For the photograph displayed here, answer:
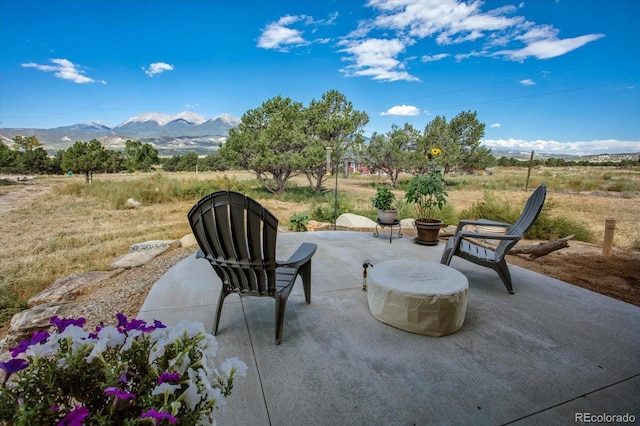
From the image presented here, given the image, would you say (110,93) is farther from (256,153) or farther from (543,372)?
(543,372)

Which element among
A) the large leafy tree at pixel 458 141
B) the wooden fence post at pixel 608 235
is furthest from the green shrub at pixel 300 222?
the large leafy tree at pixel 458 141

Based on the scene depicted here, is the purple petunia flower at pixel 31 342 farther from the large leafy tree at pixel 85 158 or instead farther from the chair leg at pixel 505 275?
the large leafy tree at pixel 85 158

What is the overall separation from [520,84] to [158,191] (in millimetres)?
24056

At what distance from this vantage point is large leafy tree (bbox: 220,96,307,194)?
13336 millimetres

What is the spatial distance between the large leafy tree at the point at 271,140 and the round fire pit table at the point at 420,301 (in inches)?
442

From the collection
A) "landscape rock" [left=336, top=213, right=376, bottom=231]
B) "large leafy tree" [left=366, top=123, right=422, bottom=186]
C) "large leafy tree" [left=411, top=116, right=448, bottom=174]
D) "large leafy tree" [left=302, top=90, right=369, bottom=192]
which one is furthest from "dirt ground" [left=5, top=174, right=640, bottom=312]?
"large leafy tree" [left=366, top=123, right=422, bottom=186]

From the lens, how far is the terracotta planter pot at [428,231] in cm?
424

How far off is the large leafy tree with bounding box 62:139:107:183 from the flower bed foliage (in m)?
20.9

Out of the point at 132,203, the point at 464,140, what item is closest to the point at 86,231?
the point at 132,203

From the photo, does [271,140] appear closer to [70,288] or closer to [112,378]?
[70,288]

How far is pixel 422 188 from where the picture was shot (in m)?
4.49

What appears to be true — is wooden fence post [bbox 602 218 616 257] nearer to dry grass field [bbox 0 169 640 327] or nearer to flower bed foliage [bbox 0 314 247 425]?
dry grass field [bbox 0 169 640 327]

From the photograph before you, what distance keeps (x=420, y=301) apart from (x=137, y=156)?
3364 cm

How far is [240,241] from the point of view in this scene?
1.84 metres
